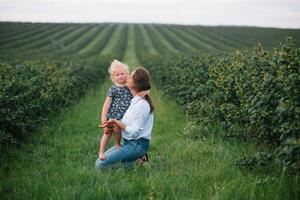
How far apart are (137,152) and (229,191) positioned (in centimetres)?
170

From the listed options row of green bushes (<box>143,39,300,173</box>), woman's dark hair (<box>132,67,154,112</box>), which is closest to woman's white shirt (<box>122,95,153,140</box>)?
woman's dark hair (<box>132,67,154,112</box>)

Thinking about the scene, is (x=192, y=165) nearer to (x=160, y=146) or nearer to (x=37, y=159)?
(x=160, y=146)

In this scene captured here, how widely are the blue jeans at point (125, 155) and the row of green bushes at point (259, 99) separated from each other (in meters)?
1.54

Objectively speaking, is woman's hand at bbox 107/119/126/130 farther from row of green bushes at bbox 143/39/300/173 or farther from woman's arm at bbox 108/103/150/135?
row of green bushes at bbox 143/39/300/173

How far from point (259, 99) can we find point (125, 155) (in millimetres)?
1948

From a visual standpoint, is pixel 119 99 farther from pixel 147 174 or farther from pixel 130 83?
pixel 147 174

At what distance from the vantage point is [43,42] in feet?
174

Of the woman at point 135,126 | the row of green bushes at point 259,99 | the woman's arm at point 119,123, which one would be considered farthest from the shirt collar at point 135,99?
the row of green bushes at point 259,99

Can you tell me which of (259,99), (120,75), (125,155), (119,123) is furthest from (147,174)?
(259,99)

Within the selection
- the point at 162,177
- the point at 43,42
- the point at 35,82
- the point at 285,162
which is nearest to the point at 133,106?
the point at 162,177

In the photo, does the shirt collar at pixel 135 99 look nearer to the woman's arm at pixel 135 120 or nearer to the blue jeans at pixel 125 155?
the woman's arm at pixel 135 120

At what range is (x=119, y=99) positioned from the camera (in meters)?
6.84

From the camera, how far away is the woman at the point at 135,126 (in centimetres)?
621

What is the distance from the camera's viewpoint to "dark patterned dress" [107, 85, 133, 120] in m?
6.81
